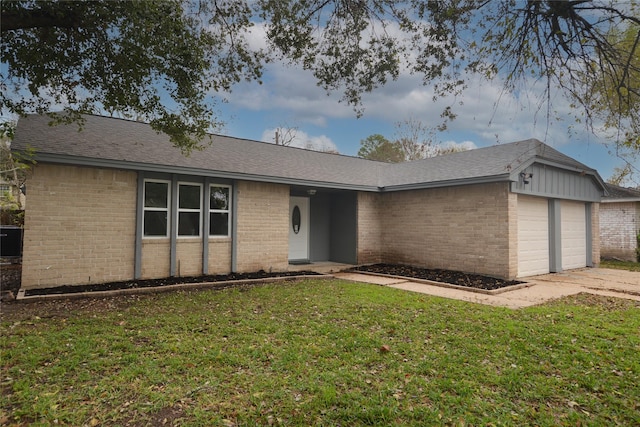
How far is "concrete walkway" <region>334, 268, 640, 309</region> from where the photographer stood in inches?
301

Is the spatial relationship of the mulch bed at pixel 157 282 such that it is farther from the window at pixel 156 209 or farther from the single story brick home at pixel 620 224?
the single story brick home at pixel 620 224

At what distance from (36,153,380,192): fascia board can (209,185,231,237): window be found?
1.94 feet

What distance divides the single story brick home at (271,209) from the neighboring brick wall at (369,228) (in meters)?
0.05

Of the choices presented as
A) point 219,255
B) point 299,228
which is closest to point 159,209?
point 219,255

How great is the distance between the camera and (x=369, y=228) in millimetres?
13375

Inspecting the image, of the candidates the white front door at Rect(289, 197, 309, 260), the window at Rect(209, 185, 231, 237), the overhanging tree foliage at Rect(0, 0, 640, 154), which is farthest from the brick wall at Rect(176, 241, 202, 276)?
the white front door at Rect(289, 197, 309, 260)

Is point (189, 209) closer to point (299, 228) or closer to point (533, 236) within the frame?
point (299, 228)

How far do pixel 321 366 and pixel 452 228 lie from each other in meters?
8.18

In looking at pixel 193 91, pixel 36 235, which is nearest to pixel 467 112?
pixel 193 91

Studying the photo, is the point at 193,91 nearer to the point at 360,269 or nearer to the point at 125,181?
the point at 125,181

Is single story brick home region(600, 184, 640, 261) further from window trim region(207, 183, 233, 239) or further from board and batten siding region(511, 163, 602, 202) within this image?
window trim region(207, 183, 233, 239)

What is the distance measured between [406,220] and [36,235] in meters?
10.2

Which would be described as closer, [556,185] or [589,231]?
[556,185]

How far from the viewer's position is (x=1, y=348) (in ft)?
14.5
